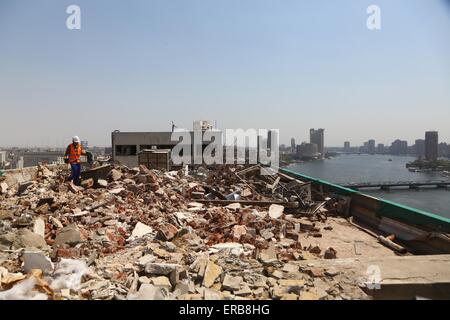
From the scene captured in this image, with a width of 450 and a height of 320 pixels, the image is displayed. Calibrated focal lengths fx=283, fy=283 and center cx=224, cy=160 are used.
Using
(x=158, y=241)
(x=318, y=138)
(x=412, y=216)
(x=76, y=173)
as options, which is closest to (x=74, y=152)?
(x=76, y=173)

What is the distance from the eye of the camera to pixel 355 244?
6.48 metres

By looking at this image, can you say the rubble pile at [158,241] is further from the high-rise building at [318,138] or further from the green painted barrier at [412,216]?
the high-rise building at [318,138]

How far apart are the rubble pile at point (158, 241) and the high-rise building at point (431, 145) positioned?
11903 centimetres

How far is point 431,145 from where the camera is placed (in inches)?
4163

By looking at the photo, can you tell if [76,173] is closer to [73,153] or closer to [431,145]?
[73,153]

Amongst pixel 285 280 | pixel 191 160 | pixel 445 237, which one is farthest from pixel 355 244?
pixel 191 160

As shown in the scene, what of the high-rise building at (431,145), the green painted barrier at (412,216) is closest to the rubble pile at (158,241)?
the green painted barrier at (412,216)

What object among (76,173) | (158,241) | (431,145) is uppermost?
(431,145)

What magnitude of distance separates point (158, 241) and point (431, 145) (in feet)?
419
